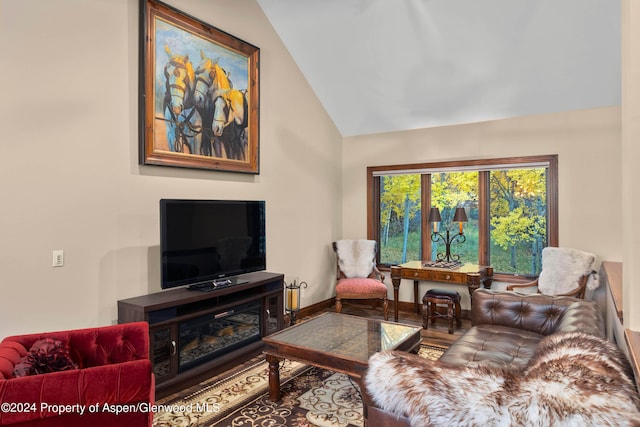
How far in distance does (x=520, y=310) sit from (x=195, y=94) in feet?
11.2

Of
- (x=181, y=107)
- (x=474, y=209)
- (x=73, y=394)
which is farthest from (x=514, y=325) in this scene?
(x=181, y=107)

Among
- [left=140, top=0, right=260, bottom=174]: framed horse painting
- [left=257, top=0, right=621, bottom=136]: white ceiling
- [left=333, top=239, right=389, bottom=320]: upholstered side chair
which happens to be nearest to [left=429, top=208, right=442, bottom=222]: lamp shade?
[left=333, top=239, right=389, bottom=320]: upholstered side chair

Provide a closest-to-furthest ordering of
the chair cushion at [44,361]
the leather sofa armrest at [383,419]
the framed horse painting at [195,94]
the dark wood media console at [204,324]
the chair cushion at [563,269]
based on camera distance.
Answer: the leather sofa armrest at [383,419] < the chair cushion at [44,361] < the dark wood media console at [204,324] < the framed horse painting at [195,94] < the chair cushion at [563,269]

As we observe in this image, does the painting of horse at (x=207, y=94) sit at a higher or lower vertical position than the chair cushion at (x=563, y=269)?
higher

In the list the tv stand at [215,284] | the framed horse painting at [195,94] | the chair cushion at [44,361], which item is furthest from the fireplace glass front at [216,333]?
the framed horse painting at [195,94]

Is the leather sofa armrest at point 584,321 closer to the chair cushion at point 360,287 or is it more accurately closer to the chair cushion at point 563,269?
the chair cushion at point 563,269

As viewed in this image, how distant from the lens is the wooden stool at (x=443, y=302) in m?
4.38

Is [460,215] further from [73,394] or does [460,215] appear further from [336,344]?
[73,394]

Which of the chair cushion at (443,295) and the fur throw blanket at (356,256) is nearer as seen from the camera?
the chair cushion at (443,295)

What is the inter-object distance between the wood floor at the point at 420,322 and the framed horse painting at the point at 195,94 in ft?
8.10

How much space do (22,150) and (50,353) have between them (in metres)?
1.47

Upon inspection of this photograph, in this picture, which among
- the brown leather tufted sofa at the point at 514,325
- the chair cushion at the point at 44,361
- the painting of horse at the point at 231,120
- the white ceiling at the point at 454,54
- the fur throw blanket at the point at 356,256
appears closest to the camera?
the chair cushion at the point at 44,361

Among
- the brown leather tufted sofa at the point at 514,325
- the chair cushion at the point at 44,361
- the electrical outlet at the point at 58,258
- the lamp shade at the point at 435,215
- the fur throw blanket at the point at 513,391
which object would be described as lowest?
the brown leather tufted sofa at the point at 514,325

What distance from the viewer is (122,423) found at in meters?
1.76
